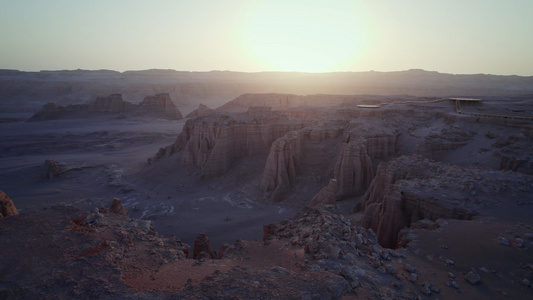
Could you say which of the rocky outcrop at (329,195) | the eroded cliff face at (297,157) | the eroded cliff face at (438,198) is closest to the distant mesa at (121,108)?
the eroded cliff face at (297,157)

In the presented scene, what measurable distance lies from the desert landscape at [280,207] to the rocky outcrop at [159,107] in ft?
47.3

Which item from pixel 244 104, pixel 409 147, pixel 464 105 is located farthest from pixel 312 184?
pixel 244 104

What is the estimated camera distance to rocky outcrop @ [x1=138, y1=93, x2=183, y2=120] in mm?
65875

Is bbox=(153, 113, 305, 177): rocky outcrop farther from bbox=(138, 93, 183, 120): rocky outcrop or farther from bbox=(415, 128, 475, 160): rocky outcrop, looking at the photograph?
bbox=(138, 93, 183, 120): rocky outcrop

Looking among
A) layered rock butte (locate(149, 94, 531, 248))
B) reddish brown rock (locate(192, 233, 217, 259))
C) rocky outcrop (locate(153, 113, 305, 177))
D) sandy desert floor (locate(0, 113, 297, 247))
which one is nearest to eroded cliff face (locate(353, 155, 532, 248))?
layered rock butte (locate(149, 94, 531, 248))

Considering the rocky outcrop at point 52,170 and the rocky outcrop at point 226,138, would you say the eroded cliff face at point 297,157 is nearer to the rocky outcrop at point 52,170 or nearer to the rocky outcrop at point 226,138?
the rocky outcrop at point 226,138

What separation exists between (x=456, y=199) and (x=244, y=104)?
2041 inches

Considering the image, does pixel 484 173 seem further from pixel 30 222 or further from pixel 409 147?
pixel 30 222

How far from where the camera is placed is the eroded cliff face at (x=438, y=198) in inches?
450

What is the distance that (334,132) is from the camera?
25516mm

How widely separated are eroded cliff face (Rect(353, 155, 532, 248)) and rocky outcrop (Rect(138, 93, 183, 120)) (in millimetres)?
58652

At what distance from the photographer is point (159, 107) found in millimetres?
66625

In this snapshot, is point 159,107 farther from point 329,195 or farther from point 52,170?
point 329,195

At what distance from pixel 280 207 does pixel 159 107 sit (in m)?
52.4
